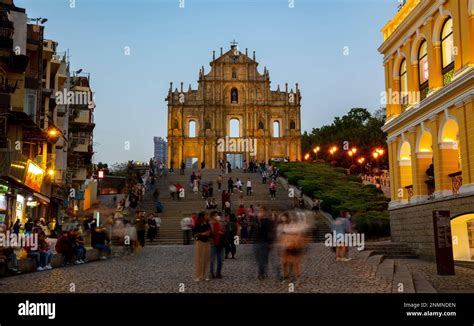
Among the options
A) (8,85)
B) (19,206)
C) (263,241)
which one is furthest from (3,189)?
(263,241)

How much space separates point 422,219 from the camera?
2066 centimetres

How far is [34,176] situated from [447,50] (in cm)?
2078

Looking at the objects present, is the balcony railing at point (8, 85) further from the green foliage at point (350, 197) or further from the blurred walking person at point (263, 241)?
the green foliage at point (350, 197)

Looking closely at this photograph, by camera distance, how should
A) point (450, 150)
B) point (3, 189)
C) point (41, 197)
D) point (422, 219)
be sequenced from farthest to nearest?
point (41, 197) < point (3, 189) < point (422, 219) < point (450, 150)

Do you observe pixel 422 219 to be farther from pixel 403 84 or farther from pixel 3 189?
pixel 3 189

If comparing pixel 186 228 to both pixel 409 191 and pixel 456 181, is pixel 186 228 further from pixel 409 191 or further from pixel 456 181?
pixel 456 181

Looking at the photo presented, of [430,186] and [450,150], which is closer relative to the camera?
[450,150]

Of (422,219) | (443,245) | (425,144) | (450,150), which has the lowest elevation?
(443,245)

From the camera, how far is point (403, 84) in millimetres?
24000

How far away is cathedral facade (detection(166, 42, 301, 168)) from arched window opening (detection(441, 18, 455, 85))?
55.0 metres

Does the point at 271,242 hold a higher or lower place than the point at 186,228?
lower

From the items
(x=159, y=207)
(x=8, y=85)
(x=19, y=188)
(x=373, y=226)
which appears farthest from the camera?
(x=159, y=207)

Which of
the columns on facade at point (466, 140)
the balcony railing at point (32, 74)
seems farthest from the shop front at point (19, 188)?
the columns on facade at point (466, 140)

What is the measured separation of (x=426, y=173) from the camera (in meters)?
21.5
